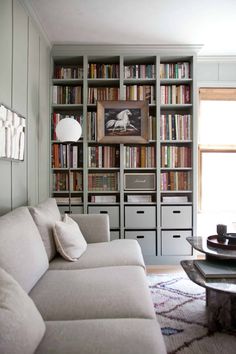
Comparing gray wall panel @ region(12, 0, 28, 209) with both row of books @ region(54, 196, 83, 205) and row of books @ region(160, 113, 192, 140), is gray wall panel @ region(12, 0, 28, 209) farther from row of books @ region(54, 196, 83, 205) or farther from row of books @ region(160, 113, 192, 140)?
row of books @ region(160, 113, 192, 140)

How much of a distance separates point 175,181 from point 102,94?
4.55 ft

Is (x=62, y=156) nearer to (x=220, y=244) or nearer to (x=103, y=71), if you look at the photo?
(x=103, y=71)

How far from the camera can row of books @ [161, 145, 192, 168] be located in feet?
11.1

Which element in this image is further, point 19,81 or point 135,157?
point 135,157

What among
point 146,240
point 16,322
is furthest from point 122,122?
point 16,322

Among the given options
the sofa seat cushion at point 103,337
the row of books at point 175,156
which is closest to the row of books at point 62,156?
the row of books at point 175,156

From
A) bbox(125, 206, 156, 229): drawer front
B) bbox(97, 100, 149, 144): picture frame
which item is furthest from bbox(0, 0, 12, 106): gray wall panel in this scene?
bbox(125, 206, 156, 229): drawer front

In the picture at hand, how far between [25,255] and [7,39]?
61.9 inches

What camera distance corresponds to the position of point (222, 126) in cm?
368

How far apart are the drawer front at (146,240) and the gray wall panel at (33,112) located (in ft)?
4.03

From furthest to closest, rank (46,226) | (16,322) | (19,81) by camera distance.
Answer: (19,81)
(46,226)
(16,322)

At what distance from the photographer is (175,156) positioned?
341cm

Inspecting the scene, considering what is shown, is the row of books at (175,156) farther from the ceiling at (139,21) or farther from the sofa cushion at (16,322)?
the sofa cushion at (16,322)

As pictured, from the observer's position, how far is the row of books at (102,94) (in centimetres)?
338
